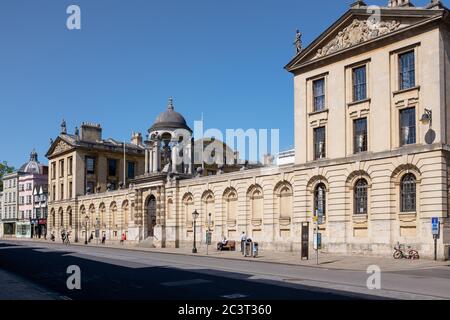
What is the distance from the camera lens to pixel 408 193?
34219 mm

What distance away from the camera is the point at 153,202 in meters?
59.2

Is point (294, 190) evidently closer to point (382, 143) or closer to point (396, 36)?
point (382, 143)

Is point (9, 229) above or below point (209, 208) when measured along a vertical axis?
below

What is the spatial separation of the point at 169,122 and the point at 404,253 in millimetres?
40997

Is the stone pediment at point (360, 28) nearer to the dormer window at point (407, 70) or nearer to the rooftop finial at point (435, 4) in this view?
the rooftop finial at point (435, 4)

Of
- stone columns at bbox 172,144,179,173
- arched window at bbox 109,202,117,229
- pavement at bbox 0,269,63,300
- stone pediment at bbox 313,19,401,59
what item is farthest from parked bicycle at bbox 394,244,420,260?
arched window at bbox 109,202,117,229

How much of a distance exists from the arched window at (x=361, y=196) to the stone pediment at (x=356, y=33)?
31.0 ft

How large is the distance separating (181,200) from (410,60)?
27442 millimetres

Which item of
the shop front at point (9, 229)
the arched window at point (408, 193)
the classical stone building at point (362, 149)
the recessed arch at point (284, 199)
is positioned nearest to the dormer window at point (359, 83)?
the classical stone building at point (362, 149)

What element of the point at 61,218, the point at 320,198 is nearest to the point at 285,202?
the point at 320,198

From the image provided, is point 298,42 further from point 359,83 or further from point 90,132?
point 90,132

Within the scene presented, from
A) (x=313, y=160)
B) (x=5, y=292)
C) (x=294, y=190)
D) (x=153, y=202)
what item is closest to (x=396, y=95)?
(x=313, y=160)

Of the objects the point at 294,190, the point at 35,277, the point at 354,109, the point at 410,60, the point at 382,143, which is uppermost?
the point at 410,60
